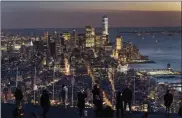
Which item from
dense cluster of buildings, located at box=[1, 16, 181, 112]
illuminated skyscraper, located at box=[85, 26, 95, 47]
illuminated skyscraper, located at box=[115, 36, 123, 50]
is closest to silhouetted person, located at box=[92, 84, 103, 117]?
dense cluster of buildings, located at box=[1, 16, 181, 112]

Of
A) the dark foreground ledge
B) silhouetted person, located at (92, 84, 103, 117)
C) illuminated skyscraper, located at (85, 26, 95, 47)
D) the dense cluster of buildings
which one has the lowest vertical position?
the dark foreground ledge

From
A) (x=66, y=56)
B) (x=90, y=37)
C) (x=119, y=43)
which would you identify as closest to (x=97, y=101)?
(x=90, y=37)

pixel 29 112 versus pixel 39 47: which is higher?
pixel 39 47

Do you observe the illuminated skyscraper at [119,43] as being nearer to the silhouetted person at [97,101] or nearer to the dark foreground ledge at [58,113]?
the dark foreground ledge at [58,113]

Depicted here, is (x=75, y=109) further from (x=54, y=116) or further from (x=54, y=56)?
(x=54, y=56)

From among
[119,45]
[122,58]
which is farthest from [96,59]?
[119,45]

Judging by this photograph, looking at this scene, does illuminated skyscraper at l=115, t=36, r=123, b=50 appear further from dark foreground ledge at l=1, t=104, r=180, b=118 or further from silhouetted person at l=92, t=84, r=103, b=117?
silhouetted person at l=92, t=84, r=103, b=117

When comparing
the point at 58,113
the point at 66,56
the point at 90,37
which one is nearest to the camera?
the point at 58,113

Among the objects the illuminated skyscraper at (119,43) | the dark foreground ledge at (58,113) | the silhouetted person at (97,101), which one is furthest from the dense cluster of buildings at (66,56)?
the silhouetted person at (97,101)

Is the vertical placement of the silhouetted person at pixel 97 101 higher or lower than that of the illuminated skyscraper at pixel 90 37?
lower

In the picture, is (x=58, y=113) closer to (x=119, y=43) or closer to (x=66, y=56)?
(x=66, y=56)

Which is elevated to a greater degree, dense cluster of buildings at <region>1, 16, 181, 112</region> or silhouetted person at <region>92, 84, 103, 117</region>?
dense cluster of buildings at <region>1, 16, 181, 112</region>
